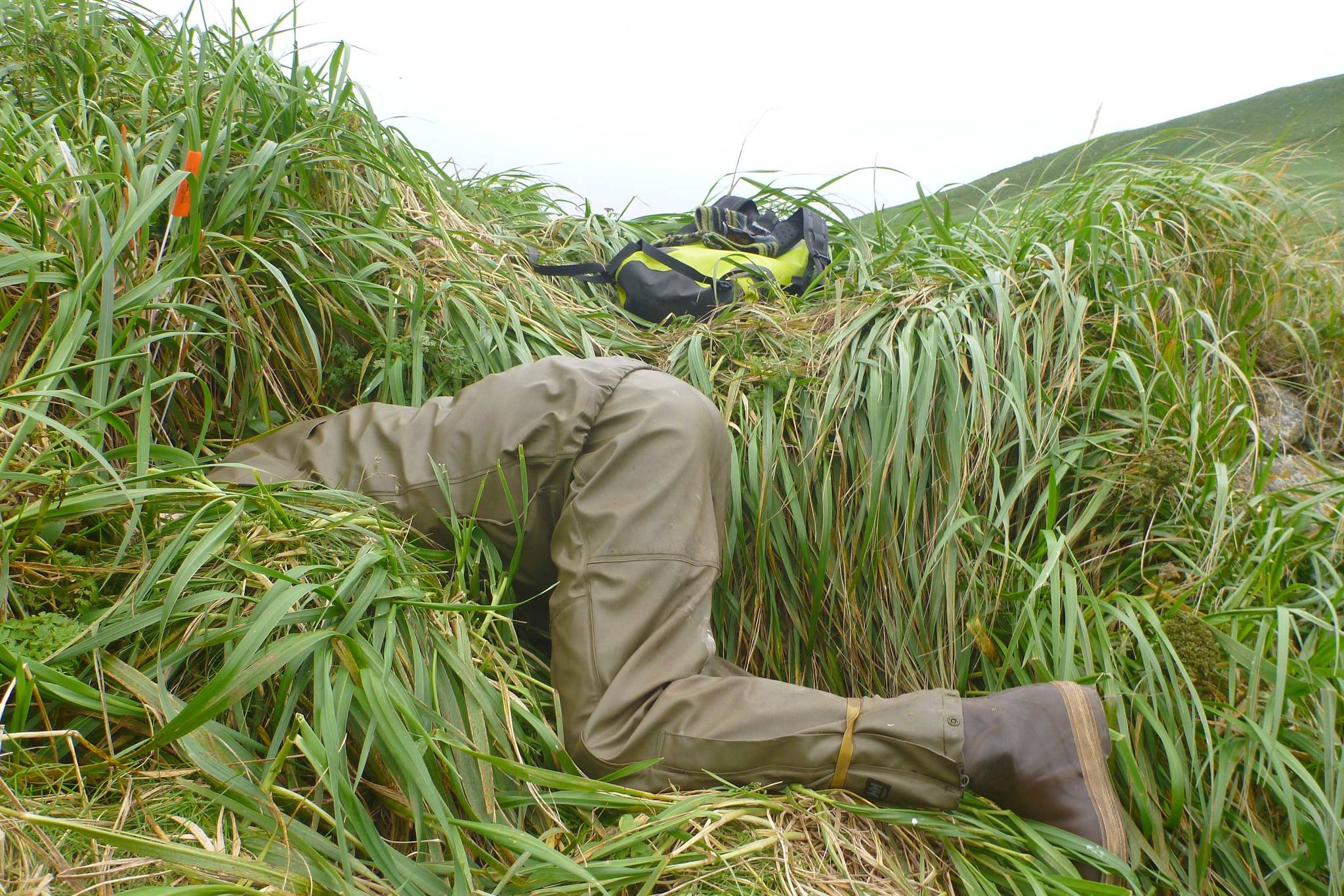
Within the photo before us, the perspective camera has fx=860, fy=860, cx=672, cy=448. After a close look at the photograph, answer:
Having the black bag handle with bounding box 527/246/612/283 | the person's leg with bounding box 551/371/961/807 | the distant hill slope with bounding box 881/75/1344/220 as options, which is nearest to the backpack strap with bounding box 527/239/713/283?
the black bag handle with bounding box 527/246/612/283

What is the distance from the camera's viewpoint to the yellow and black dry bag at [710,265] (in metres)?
2.68

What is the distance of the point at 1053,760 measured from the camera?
147 cm

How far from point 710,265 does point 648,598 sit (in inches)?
57.6

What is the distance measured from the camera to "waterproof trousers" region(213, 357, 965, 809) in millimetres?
1514

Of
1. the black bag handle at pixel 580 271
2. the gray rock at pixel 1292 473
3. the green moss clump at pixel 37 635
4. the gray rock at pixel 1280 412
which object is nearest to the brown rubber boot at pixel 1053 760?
the gray rock at pixel 1292 473

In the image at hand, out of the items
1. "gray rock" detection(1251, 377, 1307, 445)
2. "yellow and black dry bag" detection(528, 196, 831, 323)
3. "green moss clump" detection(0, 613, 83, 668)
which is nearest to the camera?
"green moss clump" detection(0, 613, 83, 668)

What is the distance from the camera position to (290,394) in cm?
220

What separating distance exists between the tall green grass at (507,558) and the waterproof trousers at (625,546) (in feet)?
0.24

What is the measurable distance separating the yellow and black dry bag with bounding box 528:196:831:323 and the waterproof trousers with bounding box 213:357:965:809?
87cm

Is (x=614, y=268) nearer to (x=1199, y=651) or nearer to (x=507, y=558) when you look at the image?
(x=507, y=558)

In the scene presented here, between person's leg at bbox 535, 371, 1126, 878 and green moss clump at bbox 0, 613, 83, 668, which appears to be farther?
person's leg at bbox 535, 371, 1126, 878

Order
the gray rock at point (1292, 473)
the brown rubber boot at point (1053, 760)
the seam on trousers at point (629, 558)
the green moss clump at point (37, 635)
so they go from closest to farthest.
→ the green moss clump at point (37, 635) → the brown rubber boot at point (1053, 760) → the seam on trousers at point (629, 558) → the gray rock at point (1292, 473)

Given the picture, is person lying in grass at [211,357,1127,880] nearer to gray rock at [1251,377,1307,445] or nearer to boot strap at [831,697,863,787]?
boot strap at [831,697,863,787]

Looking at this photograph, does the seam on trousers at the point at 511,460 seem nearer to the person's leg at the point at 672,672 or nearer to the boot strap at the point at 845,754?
the person's leg at the point at 672,672
